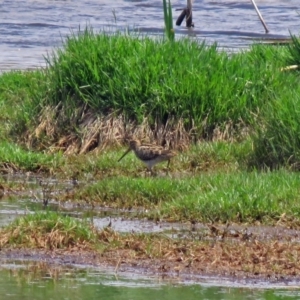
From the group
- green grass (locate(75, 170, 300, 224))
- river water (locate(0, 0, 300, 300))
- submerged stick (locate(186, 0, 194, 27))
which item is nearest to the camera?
river water (locate(0, 0, 300, 300))

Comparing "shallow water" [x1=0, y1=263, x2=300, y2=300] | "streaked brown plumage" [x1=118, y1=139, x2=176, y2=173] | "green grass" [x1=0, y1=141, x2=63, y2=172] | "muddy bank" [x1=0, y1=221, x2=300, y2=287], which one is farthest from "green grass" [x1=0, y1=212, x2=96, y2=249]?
"green grass" [x1=0, y1=141, x2=63, y2=172]

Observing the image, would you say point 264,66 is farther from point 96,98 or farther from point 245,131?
point 96,98

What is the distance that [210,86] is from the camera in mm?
12328

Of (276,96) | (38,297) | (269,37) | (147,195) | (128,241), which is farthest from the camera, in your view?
(269,37)

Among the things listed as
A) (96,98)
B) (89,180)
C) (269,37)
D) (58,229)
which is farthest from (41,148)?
(269,37)

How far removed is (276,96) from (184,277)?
4965 millimetres

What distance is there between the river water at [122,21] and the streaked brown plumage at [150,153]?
23.8ft

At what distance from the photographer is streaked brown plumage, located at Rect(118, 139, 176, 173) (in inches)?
433

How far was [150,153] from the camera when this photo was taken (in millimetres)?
10992

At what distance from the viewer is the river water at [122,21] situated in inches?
853

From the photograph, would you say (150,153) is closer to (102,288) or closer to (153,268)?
(153,268)

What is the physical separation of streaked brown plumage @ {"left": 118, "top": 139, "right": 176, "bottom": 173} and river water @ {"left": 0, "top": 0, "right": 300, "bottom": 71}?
7257 mm

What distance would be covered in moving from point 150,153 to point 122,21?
15.2 m

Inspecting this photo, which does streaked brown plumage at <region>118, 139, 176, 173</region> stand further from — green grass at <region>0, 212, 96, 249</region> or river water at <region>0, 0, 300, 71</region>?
river water at <region>0, 0, 300, 71</region>
